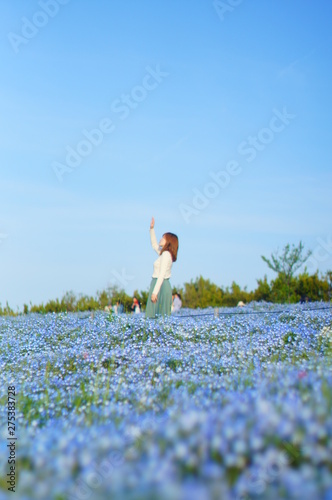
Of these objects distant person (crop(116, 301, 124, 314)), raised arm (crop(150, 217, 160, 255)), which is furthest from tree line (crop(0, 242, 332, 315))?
raised arm (crop(150, 217, 160, 255))

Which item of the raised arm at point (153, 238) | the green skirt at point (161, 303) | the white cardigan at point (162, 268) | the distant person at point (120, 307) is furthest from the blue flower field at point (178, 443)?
the distant person at point (120, 307)

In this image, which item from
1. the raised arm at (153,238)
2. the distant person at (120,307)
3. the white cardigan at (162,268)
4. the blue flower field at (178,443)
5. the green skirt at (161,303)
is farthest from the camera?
the distant person at (120,307)

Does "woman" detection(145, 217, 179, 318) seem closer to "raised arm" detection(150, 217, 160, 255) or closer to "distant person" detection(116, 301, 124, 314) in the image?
"raised arm" detection(150, 217, 160, 255)

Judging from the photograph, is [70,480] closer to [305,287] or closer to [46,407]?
[46,407]

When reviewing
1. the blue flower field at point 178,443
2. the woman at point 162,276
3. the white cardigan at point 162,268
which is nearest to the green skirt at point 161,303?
the woman at point 162,276

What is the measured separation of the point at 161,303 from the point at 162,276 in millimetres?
816

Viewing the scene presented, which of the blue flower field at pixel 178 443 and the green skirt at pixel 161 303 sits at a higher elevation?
the green skirt at pixel 161 303

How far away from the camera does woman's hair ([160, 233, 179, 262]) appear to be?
1088 cm

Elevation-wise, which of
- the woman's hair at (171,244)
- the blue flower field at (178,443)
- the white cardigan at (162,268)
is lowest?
the blue flower field at (178,443)

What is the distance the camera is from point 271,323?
10797mm

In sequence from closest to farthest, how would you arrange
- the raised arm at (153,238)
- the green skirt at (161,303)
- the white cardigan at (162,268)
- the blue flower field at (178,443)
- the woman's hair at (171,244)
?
the blue flower field at (178,443), the white cardigan at (162,268), the woman's hair at (171,244), the green skirt at (161,303), the raised arm at (153,238)

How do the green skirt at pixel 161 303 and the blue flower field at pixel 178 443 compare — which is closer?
the blue flower field at pixel 178 443

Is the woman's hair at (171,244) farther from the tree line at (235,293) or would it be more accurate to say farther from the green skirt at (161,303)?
the tree line at (235,293)

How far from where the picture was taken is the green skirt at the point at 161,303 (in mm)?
11095
